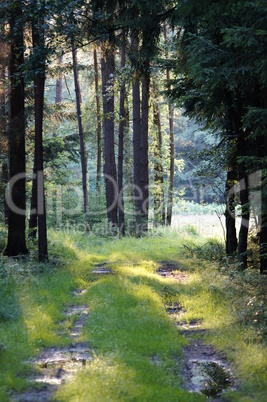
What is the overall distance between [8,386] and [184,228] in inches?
894

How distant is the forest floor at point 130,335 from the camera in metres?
5.27

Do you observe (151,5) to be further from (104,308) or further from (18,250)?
(18,250)

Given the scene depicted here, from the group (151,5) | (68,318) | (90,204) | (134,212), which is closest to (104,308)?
(68,318)

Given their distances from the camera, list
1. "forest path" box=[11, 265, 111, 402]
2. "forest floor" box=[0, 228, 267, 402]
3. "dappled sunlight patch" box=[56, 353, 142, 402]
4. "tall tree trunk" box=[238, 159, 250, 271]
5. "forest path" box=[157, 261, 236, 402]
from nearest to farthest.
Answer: "dappled sunlight patch" box=[56, 353, 142, 402] → "forest path" box=[11, 265, 111, 402] → "forest floor" box=[0, 228, 267, 402] → "forest path" box=[157, 261, 236, 402] → "tall tree trunk" box=[238, 159, 250, 271]

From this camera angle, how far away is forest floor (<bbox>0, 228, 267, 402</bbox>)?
207 inches

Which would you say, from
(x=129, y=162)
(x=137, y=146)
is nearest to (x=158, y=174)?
(x=129, y=162)

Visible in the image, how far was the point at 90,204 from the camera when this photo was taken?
27953 millimetres

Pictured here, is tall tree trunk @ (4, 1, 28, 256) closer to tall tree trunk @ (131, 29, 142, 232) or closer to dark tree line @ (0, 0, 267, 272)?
dark tree line @ (0, 0, 267, 272)

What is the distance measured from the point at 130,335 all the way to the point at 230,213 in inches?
305

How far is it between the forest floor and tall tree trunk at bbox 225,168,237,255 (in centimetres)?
154

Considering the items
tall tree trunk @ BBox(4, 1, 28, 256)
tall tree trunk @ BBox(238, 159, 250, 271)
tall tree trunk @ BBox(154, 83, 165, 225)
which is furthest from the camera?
tall tree trunk @ BBox(154, 83, 165, 225)

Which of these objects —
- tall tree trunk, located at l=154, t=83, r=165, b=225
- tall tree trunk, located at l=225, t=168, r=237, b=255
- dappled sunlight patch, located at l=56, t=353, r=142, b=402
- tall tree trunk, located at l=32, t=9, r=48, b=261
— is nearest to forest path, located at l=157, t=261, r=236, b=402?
dappled sunlight patch, located at l=56, t=353, r=142, b=402

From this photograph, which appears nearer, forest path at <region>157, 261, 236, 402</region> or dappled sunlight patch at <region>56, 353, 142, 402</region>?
dappled sunlight patch at <region>56, 353, 142, 402</region>

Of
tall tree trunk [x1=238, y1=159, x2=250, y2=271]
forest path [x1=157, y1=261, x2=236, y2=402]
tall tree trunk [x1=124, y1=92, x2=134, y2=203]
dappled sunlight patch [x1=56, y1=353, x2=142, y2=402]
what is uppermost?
tall tree trunk [x1=124, y1=92, x2=134, y2=203]
